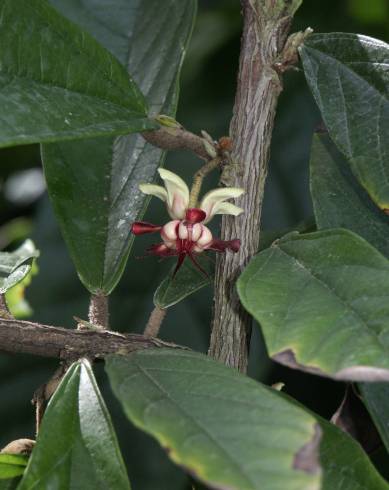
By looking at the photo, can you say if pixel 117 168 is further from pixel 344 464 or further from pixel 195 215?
pixel 344 464

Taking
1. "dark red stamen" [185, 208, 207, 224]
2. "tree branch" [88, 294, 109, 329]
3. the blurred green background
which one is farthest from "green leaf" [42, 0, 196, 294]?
the blurred green background

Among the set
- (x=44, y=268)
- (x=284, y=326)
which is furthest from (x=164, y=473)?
(x=284, y=326)

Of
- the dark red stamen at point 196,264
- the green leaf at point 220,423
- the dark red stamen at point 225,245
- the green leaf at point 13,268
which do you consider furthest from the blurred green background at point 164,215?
the green leaf at point 220,423

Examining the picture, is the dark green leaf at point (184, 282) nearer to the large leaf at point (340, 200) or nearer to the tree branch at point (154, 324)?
the tree branch at point (154, 324)

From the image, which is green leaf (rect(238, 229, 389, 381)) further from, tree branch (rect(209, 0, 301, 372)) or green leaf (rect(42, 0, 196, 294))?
green leaf (rect(42, 0, 196, 294))

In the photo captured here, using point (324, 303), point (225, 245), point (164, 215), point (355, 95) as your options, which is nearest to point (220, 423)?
point (324, 303)

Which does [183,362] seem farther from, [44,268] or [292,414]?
[44,268]
